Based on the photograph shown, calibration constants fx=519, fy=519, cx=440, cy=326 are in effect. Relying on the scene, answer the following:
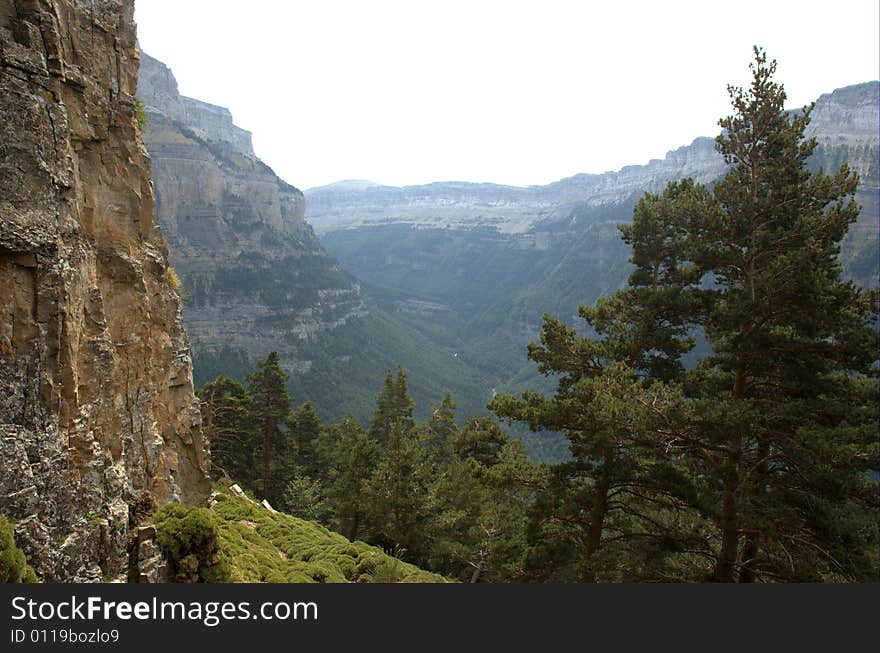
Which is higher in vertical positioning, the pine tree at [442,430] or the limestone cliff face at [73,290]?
the limestone cliff face at [73,290]

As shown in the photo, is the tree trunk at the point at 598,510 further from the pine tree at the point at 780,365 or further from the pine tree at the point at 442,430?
the pine tree at the point at 442,430

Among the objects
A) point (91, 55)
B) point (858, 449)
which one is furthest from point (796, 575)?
point (91, 55)

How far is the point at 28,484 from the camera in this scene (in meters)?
6.94

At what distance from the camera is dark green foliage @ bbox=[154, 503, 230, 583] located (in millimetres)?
9336

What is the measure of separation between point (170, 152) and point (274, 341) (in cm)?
5071

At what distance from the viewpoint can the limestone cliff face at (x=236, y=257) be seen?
10519 centimetres

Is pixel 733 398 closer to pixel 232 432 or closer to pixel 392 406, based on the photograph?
pixel 232 432

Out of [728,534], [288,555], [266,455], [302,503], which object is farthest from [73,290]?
[266,455]

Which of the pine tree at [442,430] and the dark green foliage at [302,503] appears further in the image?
the pine tree at [442,430]

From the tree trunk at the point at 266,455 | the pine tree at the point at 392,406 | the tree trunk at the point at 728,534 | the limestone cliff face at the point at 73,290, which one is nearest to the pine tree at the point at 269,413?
the tree trunk at the point at 266,455

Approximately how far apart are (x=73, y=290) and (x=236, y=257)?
120 meters

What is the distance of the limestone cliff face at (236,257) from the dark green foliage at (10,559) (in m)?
91.4

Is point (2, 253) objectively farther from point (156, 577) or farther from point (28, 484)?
point (156, 577)

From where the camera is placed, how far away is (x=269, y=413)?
31312mm
